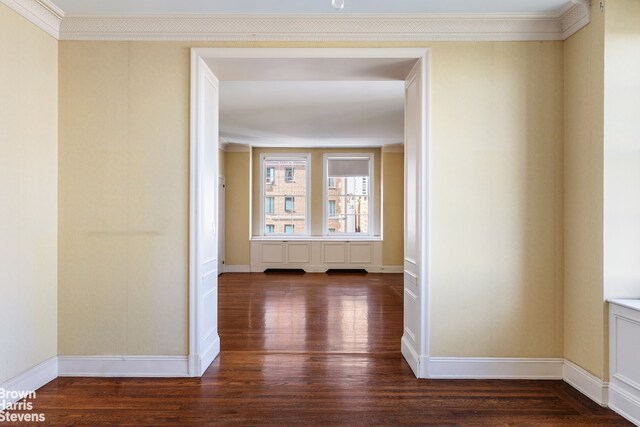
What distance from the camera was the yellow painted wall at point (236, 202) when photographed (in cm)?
896

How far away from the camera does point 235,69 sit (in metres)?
3.39

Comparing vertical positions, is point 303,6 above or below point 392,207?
above

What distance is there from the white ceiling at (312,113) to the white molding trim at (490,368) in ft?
9.97

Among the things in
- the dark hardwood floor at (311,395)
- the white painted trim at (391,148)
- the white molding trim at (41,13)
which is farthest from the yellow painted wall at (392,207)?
the white molding trim at (41,13)

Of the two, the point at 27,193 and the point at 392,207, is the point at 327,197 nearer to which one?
the point at 392,207

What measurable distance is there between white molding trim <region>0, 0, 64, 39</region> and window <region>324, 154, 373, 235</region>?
659 cm

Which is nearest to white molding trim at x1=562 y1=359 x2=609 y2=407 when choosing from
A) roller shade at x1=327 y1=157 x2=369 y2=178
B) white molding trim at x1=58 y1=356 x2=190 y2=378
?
white molding trim at x1=58 y1=356 x2=190 y2=378

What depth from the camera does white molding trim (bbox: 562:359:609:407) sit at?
2707 millimetres

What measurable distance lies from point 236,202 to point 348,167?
2652mm

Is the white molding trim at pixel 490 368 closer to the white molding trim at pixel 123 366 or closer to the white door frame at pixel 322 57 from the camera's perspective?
the white door frame at pixel 322 57

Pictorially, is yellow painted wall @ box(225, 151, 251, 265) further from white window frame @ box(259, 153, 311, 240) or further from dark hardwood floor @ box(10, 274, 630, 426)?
dark hardwood floor @ box(10, 274, 630, 426)

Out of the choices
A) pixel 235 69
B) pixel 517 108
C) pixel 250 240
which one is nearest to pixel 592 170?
pixel 517 108

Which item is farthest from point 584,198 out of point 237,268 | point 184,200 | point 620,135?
point 237,268

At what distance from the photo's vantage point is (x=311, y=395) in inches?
113
